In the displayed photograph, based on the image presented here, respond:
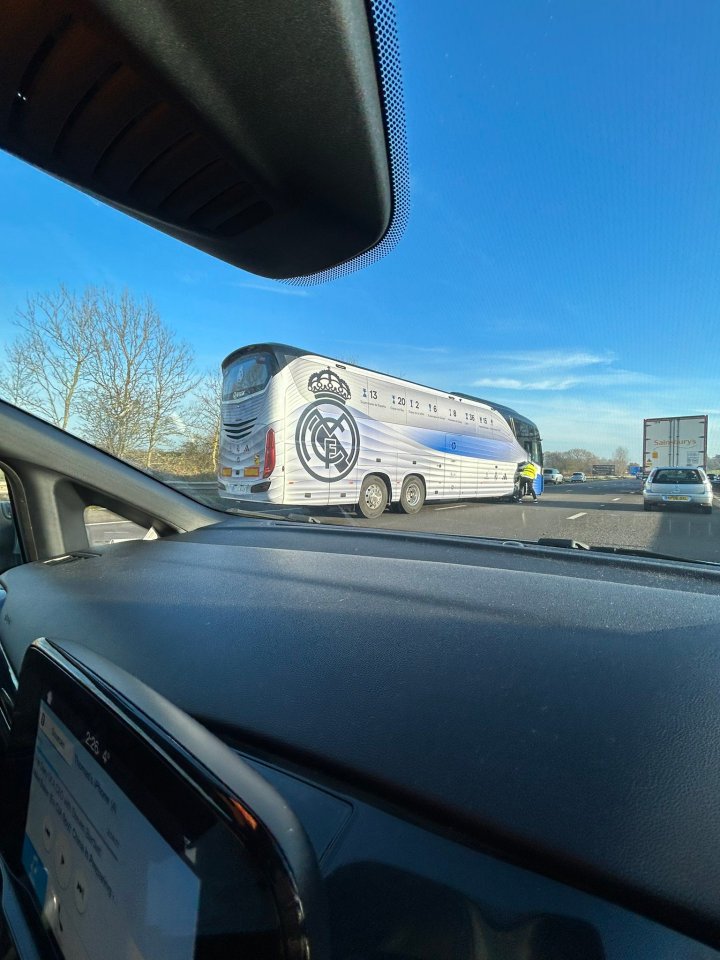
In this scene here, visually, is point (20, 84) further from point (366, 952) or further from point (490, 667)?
point (366, 952)

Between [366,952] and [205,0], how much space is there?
218 centimetres

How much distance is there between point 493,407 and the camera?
3.92 metres

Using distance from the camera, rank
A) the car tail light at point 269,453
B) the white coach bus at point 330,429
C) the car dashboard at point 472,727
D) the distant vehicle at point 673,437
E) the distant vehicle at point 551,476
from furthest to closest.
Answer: the car tail light at point 269,453 → the white coach bus at point 330,429 → the distant vehicle at point 551,476 → the distant vehicle at point 673,437 → the car dashboard at point 472,727

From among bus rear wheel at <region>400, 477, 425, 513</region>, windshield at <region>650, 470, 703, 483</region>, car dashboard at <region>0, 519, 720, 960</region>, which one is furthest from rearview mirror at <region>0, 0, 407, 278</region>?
bus rear wheel at <region>400, 477, 425, 513</region>

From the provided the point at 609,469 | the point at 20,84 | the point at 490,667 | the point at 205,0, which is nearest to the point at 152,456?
the point at 20,84

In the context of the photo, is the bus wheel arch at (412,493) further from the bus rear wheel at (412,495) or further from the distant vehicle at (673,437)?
the distant vehicle at (673,437)

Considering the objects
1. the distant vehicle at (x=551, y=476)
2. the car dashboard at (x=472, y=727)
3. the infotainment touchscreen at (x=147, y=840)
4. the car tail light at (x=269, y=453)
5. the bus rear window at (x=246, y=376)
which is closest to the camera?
the infotainment touchscreen at (x=147, y=840)

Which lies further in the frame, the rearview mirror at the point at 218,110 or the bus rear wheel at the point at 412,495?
the bus rear wheel at the point at 412,495

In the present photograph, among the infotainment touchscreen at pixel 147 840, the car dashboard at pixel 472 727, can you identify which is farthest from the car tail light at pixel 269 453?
the infotainment touchscreen at pixel 147 840

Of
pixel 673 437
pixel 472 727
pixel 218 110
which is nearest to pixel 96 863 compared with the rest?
pixel 472 727

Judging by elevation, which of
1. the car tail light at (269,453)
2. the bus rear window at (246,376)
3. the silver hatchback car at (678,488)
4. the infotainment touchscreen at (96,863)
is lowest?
the infotainment touchscreen at (96,863)

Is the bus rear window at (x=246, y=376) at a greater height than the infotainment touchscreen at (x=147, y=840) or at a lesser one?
greater

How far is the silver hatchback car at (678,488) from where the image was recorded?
163 inches

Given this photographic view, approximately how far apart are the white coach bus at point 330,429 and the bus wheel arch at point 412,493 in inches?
15.7
